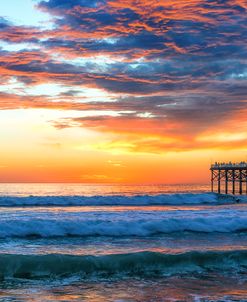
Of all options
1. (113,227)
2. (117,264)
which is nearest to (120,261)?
(117,264)

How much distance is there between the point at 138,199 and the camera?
47906mm

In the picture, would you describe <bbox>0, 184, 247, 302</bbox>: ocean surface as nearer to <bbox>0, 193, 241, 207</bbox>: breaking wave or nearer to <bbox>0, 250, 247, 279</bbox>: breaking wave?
<bbox>0, 250, 247, 279</bbox>: breaking wave

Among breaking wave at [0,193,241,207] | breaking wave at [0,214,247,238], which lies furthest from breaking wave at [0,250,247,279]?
breaking wave at [0,193,241,207]

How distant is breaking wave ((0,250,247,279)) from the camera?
11.5 meters

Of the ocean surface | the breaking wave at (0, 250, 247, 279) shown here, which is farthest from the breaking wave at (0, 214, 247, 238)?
the breaking wave at (0, 250, 247, 279)

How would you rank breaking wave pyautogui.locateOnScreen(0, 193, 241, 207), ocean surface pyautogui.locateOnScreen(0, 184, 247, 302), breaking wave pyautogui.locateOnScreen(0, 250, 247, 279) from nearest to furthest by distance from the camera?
ocean surface pyautogui.locateOnScreen(0, 184, 247, 302), breaking wave pyautogui.locateOnScreen(0, 250, 247, 279), breaking wave pyautogui.locateOnScreen(0, 193, 241, 207)

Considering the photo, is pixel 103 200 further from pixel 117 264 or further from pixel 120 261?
pixel 117 264

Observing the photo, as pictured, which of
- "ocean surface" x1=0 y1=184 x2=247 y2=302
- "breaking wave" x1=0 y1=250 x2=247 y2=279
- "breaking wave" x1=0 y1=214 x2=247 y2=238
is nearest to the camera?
"ocean surface" x1=0 y1=184 x2=247 y2=302

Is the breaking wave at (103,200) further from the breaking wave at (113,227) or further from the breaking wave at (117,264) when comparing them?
the breaking wave at (117,264)

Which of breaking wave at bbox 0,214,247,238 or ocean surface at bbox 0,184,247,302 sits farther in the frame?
breaking wave at bbox 0,214,247,238

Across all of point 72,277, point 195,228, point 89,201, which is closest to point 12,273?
point 72,277

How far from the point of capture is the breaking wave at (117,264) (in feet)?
37.6

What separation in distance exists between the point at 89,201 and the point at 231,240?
2914 centimetres

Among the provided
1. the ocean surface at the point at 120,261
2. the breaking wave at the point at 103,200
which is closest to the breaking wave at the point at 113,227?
the ocean surface at the point at 120,261
